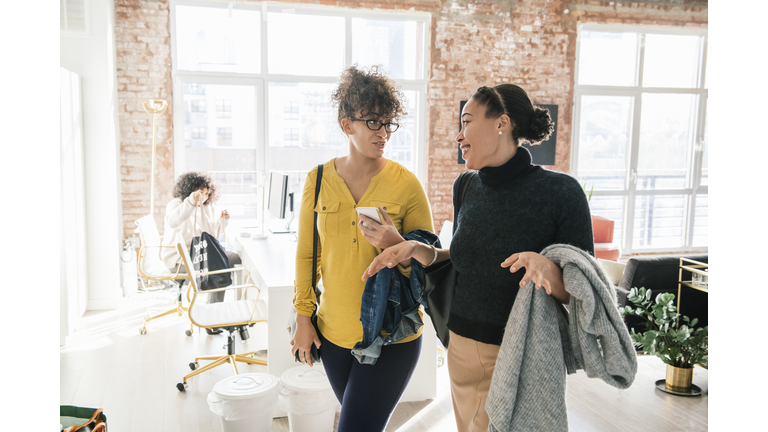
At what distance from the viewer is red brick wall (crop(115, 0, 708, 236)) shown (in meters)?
5.88

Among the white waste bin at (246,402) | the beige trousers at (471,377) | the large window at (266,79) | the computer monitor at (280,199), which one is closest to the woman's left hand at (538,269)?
the beige trousers at (471,377)

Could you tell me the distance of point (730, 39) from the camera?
3.18ft

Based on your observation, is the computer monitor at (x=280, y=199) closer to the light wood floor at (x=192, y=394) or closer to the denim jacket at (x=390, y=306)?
the light wood floor at (x=192, y=394)

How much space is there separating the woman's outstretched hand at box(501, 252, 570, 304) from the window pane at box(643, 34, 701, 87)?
7.18 meters

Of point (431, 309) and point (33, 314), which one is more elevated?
point (33, 314)

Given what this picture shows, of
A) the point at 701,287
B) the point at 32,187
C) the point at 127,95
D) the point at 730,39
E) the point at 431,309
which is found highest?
the point at 127,95

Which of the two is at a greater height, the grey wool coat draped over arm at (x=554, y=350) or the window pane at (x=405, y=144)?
the window pane at (x=405, y=144)

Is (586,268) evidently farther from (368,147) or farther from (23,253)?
(23,253)

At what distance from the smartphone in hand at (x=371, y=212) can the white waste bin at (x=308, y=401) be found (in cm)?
146

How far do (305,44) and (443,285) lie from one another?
213 inches

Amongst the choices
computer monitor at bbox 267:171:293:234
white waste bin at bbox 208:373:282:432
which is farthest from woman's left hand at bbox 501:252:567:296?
computer monitor at bbox 267:171:293:234

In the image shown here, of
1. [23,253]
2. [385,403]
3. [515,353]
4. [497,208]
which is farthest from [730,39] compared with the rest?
[23,253]

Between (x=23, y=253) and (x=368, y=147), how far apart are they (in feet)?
2.97

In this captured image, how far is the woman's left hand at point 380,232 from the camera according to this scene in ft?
4.78
